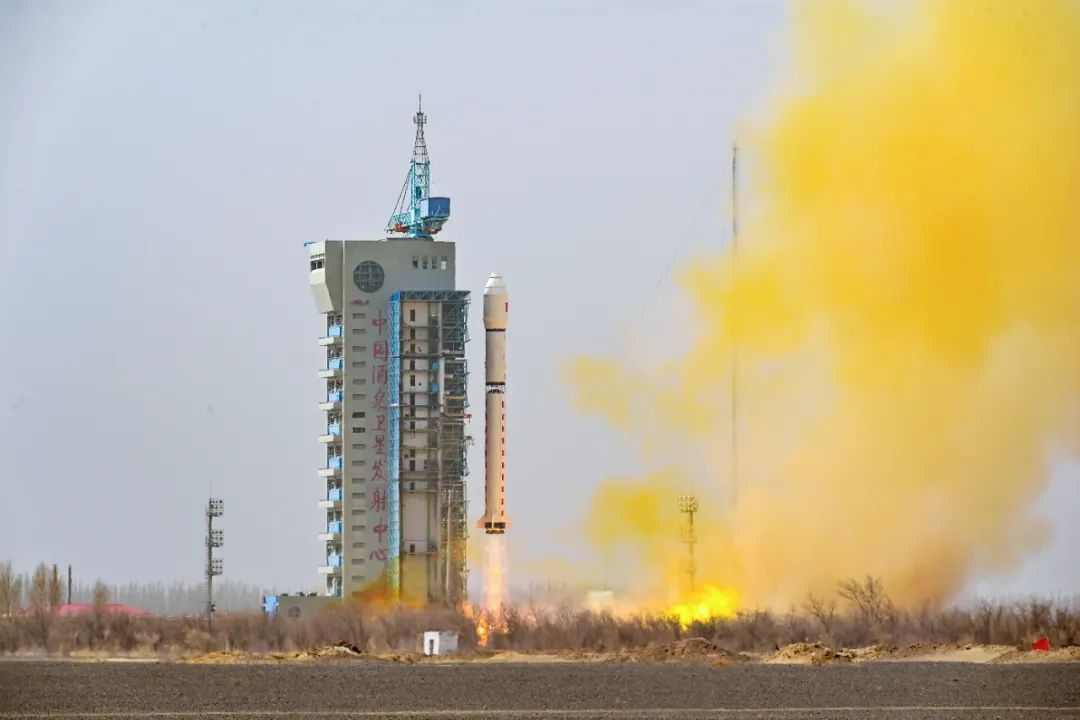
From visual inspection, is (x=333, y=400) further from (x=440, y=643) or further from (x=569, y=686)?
(x=569, y=686)

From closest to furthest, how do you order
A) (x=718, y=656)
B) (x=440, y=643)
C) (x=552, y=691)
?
(x=552, y=691), (x=718, y=656), (x=440, y=643)

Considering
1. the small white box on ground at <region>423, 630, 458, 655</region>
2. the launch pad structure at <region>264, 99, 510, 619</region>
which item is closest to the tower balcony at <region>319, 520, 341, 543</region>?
the launch pad structure at <region>264, 99, 510, 619</region>

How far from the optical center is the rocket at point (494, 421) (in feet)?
284

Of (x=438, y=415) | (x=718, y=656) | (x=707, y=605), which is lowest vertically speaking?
(x=718, y=656)

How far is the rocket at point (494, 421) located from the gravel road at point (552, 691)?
709 inches

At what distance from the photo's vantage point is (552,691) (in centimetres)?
5481

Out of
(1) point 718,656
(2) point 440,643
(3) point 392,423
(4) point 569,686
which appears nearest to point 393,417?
(3) point 392,423

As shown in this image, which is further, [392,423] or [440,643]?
[392,423]

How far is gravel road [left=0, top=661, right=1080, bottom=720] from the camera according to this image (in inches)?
1879

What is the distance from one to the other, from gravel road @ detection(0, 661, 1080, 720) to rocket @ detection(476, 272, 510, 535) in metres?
18.0

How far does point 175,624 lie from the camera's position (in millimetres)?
93188

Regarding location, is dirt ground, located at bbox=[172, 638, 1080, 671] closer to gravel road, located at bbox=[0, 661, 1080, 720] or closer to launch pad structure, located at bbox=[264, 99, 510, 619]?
gravel road, located at bbox=[0, 661, 1080, 720]

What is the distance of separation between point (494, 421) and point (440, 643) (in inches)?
426

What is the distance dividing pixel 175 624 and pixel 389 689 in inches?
1523
